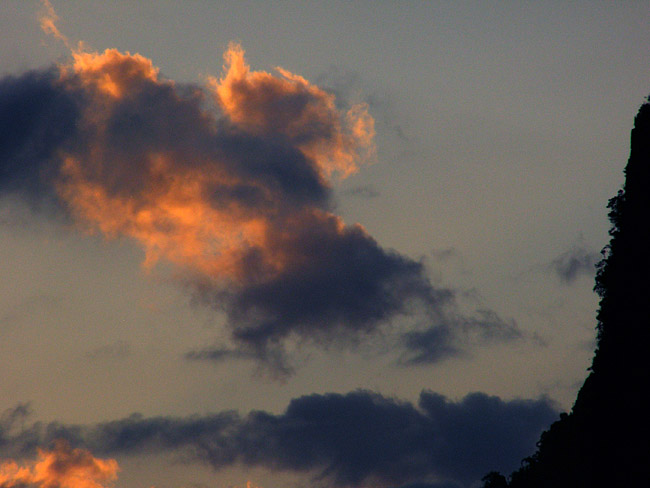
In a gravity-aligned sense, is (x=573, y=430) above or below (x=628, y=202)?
below

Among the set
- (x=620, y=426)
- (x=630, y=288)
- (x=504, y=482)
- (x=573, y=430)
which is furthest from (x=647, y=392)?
(x=504, y=482)

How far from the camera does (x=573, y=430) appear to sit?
251ft

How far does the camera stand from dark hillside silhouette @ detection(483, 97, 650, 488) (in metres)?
63.2

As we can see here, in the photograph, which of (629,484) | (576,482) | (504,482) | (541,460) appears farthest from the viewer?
(504,482)

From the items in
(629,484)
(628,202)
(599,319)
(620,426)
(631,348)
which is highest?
(628,202)

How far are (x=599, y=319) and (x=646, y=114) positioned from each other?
1632 centimetres

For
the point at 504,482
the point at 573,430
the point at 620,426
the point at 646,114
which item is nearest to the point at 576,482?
the point at 573,430

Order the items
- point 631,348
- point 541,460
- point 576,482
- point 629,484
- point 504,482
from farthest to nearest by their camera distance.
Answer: point 504,482
point 541,460
point 576,482
point 631,348
point 629,484

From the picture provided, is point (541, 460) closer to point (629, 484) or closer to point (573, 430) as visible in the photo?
point (573, 430)

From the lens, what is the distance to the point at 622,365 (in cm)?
6606

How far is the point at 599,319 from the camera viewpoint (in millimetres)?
74000

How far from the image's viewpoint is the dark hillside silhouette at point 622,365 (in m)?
63.2

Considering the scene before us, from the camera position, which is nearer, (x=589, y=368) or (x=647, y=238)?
(x=647, y=238)

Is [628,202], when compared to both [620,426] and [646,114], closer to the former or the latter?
A: [646,114]
